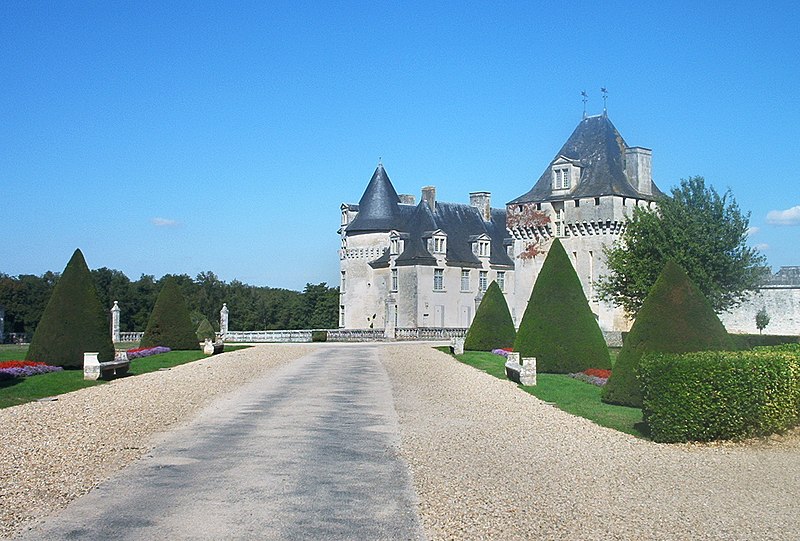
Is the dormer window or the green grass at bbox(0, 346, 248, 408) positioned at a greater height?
the dormer window

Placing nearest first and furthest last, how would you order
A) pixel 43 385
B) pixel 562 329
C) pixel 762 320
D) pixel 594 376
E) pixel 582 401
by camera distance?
1. pixel 582 401
2. pixel 43 385
3. pixel 594 376
4. pixel 562 329
5. pixel 762 320

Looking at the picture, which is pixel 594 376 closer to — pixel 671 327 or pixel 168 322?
pixel 671 327

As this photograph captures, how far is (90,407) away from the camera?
15.9 meters

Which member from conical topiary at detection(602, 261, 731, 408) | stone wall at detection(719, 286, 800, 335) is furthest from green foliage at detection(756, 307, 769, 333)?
conical topiary at detection(602, 261, 731, 408)

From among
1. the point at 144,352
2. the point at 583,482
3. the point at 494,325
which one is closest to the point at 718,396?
the point at 583,482

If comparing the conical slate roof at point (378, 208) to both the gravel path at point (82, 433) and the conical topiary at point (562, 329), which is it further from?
the gravel path at point (82, 433)

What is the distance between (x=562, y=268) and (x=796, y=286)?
111 ft

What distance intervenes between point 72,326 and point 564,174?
3174 centimetres

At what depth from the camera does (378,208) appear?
61781 millimetres

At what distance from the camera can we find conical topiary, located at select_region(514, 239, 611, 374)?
75.3 feet

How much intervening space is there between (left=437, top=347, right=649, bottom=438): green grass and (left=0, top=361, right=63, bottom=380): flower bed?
1163 cm

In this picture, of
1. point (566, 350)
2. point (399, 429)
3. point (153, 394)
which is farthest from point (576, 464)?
point (566, 350)

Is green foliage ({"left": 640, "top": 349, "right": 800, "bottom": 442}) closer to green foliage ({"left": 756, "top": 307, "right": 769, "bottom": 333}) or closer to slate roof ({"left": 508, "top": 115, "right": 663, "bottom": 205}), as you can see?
slate roof ({"left": 508, "top": 115, "right": 663, "bottom": 205})

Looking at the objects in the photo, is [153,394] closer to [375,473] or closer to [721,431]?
[375,473]
